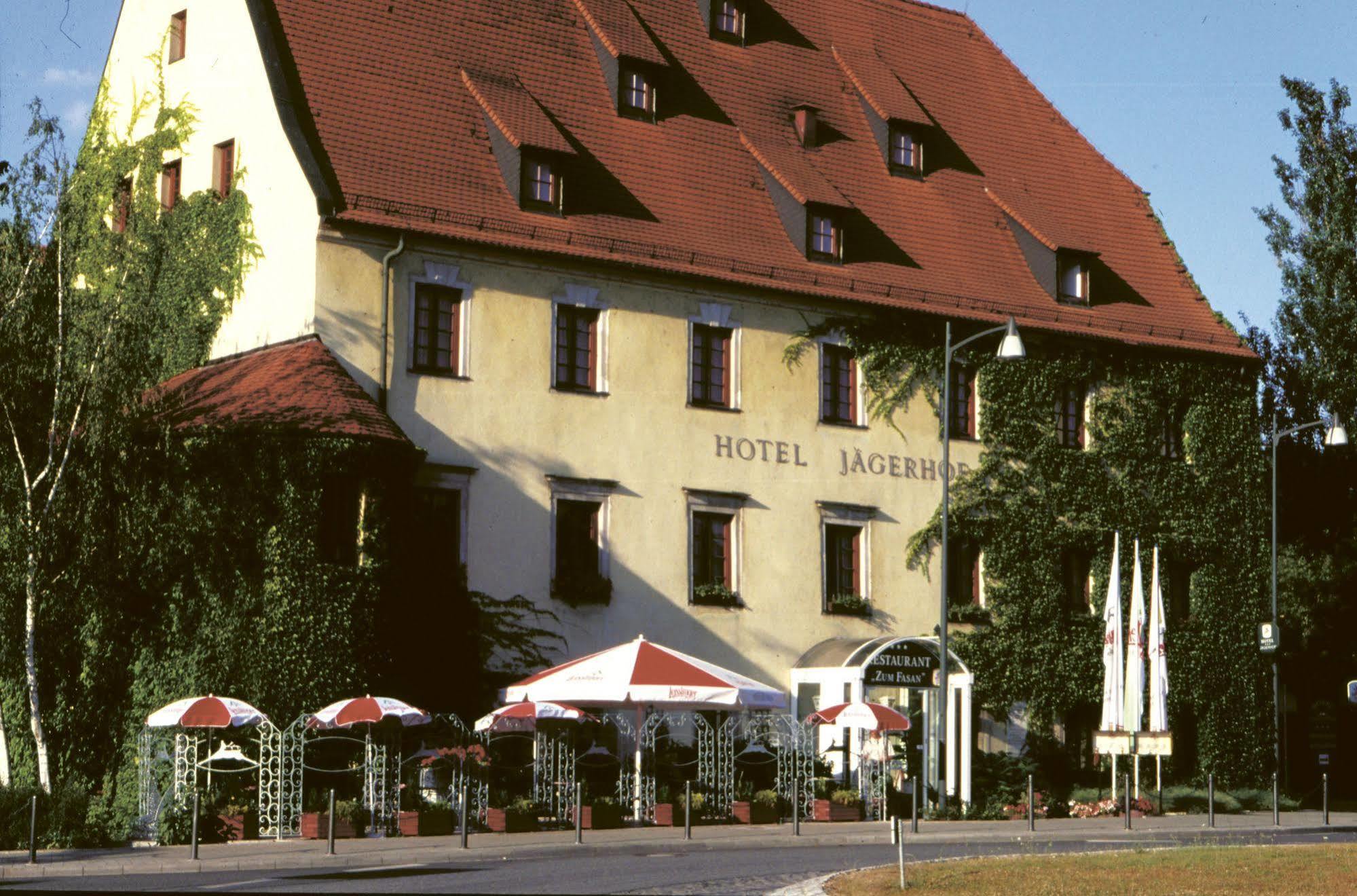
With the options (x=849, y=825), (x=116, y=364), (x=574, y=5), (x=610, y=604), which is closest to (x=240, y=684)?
(x=116, y=364)

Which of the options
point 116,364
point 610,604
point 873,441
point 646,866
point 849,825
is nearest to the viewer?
point 646,866

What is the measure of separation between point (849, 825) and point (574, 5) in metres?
17.8

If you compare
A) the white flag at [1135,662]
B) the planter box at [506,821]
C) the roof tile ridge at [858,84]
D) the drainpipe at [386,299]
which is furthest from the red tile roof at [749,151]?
the planter box at [506,821]

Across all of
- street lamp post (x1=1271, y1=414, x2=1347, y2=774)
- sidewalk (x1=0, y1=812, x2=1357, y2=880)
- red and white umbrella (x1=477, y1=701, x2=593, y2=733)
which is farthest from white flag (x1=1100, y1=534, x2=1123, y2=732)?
red and white umbrella (x1=477, y1=701, x2=593, y2=733)

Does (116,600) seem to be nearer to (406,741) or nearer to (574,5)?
(406,741)

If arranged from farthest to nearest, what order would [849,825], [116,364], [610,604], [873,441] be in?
[873,441] → [610,604] → [849,825] → [116,364]

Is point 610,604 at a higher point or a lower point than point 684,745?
higher

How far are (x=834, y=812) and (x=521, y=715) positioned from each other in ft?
22.2

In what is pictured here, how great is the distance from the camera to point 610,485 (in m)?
36.9

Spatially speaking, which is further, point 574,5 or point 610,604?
point 574,5

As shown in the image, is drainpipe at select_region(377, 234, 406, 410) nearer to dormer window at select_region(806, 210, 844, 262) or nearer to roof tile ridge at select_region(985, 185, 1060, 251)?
dormer window at select_region(806, 210, 844, 262)

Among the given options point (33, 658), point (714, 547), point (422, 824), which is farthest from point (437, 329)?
point (422, 824)

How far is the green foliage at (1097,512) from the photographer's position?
41.0 metres

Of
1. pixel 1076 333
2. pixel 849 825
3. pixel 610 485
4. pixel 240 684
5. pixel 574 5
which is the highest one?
pixel 574 5
